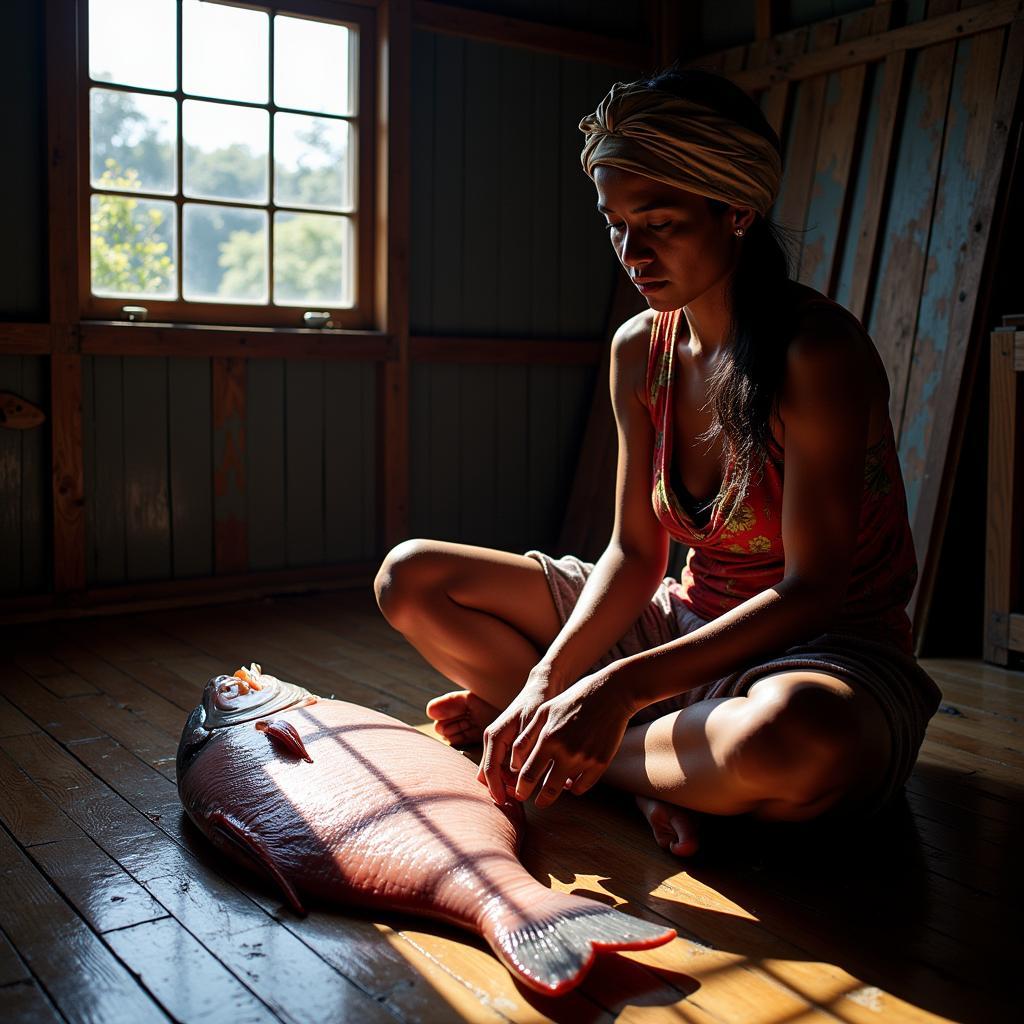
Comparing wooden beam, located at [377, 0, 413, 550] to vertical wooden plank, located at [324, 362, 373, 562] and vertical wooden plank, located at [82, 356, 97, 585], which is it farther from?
vertical wooden plank, located at [82, 356, 97, 585]

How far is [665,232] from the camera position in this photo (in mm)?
1884

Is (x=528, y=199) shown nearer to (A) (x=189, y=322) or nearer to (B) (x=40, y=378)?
(A) (x=189, y=322)

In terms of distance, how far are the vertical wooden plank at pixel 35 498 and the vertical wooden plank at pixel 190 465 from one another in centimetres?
40

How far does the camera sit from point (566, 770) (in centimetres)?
169

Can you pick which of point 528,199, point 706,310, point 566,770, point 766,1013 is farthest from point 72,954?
point 528,199

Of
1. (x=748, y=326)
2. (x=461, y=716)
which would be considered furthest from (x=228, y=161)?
(x=748, y=326)

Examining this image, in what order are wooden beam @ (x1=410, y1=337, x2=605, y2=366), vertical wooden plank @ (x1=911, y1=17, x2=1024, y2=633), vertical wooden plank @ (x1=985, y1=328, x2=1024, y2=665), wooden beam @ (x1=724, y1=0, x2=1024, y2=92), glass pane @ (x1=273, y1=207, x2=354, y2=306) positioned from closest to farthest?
vertical wooden plank @ (x1=985, y1=328, x2=1024, y2=665) → vertical wooden plank @ (x1=911, y1=17, x2=1024, y2=633) → wooden beam @ (x1=724, y1=0, x2=1024, y2=92) → glass pane @ (x1=273, y1=207, x2=354, y2=306) → wooden beam @ (x1=410, y1=337, x2=605, y2=366)

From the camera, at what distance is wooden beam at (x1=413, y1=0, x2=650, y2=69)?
4.25 meters

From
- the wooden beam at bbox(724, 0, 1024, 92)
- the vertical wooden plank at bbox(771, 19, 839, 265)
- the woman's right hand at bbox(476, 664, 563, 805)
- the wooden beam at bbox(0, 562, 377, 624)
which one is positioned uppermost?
the wooden beam at bbox(724, 0, 1024, 92)

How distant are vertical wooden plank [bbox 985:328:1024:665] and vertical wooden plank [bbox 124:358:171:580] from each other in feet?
8.45

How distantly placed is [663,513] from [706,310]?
0.37 m

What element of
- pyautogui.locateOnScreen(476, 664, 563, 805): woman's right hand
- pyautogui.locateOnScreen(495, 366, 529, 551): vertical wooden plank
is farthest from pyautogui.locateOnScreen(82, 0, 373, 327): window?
pyautogui.locateOnScreen(476, 664, 563, 805): woman's right hand

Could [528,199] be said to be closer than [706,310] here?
No

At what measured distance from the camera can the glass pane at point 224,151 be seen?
3.90 m
